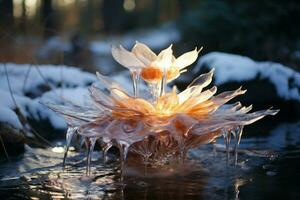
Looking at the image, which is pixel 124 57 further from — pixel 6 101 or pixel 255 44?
pixel 255 44

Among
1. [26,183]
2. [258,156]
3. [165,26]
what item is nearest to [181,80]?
[258,156]

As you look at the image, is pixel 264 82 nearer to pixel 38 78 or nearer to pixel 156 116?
pixel 38 78

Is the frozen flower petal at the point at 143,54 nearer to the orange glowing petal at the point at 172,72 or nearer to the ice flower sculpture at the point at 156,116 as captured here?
the ice flower sculpture at the point at 156,116

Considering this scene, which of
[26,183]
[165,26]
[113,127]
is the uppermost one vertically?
[165,26]

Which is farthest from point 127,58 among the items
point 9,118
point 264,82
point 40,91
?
point 264,82

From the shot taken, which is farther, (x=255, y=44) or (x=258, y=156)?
(x=255, y=44)

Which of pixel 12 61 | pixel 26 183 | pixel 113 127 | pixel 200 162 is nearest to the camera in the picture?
pixel 113 127

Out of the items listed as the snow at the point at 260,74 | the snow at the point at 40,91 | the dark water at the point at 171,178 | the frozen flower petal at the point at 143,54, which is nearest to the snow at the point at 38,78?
the snow at the point at 40,91

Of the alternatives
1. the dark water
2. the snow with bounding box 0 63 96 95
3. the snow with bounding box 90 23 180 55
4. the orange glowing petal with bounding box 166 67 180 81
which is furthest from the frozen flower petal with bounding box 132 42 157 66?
the snow with bounding box 90 23 180 55
